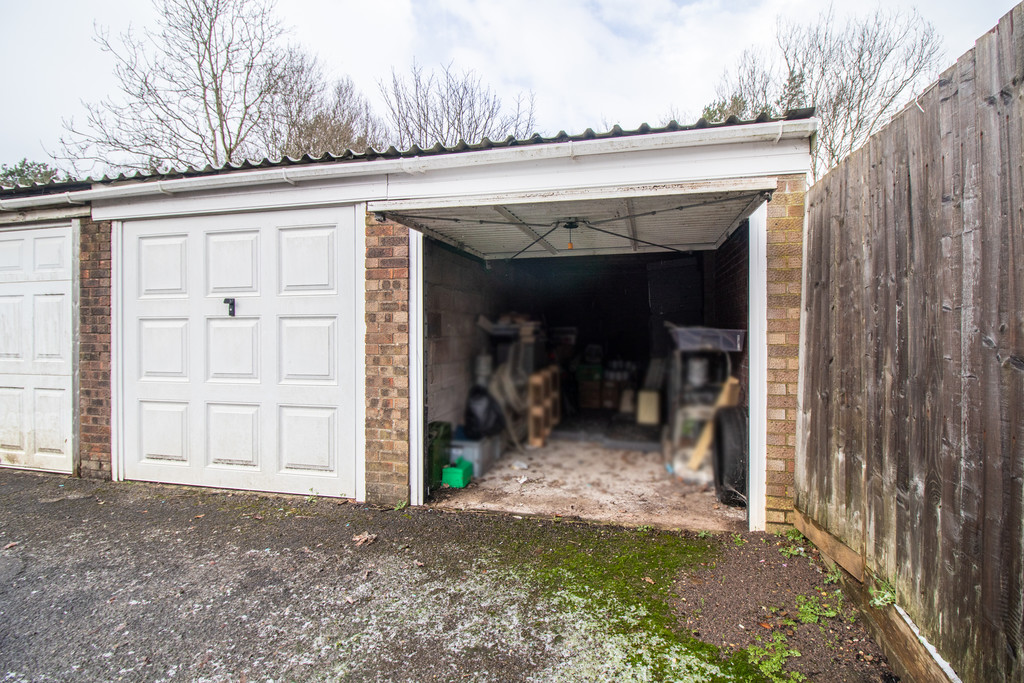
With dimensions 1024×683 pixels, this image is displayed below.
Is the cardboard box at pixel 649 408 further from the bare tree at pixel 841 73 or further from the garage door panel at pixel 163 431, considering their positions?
the bare tree at pixel 841 73

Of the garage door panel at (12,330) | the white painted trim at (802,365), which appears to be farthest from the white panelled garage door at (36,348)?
the white painted trim at (802,365)

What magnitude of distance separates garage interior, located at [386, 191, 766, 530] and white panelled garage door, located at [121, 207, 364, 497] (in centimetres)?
80

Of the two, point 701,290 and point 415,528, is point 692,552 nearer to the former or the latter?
point 415,528

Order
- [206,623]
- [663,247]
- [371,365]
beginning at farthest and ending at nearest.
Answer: [663,247] → [371,365] → [206,623]

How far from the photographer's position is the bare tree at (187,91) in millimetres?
8968

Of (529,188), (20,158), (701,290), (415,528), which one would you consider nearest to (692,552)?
(415,528)

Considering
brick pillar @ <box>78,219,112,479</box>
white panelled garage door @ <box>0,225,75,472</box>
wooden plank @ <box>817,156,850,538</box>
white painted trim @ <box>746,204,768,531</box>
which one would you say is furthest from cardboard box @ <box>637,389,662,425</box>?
white panelled garage door @ <box>0,225,75,472</box>

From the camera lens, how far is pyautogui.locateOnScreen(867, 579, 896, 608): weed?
2.07m

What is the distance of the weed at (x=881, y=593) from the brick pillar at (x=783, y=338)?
1077 millimetres

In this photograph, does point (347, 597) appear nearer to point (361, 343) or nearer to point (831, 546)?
point (361, 343)

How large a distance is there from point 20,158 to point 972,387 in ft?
49.5

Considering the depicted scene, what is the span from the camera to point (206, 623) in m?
2.41

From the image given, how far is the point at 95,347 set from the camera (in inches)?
177

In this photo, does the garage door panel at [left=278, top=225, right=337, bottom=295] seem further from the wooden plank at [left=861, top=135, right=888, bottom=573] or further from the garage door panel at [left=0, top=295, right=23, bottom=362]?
the wooden plank at [left=861, top=135, right=888, bottom=573]
